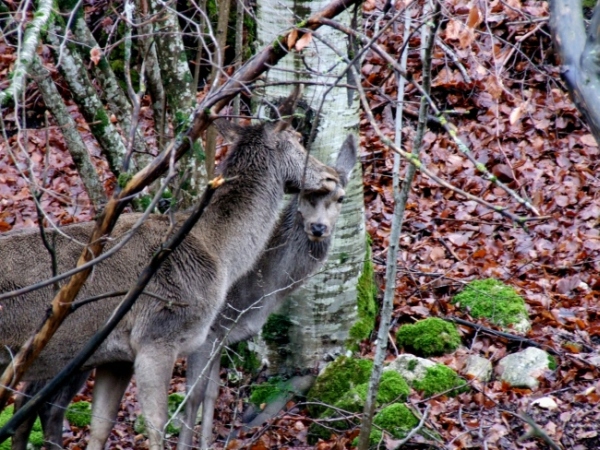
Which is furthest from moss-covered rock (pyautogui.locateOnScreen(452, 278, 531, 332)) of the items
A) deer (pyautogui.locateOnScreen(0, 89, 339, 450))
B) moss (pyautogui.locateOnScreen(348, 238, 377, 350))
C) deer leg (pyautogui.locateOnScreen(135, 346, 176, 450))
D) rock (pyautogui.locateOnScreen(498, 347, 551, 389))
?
deer leg (pyautogui.locateOnScreen(135, 346, 176, 450))

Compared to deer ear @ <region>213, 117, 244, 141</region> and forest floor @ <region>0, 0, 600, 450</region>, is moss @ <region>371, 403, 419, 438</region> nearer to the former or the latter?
forest floor @ <region>0, 0, 600, 450</region>

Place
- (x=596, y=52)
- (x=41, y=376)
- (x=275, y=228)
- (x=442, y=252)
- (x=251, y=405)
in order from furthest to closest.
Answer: (x=442, y=252)
(x=251, y=405)
(x=275, y=228)
(x=41, y=376)
(x=596, y=52)

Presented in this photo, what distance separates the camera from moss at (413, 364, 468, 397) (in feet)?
22.5

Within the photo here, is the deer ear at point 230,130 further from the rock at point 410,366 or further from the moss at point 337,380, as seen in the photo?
the rock at point 410,366

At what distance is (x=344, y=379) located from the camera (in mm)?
7094

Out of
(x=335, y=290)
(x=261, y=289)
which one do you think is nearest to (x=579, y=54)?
(x=261, y=289)

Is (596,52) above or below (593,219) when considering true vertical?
above

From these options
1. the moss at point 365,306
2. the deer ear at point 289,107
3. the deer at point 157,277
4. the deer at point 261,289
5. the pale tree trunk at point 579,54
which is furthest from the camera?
the moss at point 365,306

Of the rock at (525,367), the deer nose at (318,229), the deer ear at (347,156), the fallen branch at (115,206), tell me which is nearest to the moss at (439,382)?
the rock at (525,367)

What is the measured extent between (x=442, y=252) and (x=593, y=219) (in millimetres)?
1695

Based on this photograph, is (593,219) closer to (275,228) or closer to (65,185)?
(275,228)

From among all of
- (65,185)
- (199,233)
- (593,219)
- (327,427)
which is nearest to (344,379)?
(327,427)

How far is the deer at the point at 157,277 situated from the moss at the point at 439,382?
5.82 feet

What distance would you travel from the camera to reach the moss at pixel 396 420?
6.25m
